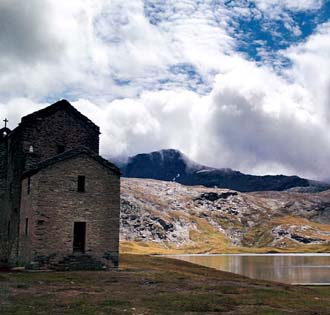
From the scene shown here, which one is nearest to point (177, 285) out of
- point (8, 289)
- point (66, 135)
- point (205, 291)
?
point (205, 291)

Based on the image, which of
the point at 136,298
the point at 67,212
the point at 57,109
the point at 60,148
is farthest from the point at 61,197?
the point at 136,298

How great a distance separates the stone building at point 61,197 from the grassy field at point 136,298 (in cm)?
802

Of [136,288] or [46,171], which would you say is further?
[46,171]

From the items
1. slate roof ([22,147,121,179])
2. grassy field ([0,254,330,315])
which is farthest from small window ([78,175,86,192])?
grassy field ([0,254,330,315])

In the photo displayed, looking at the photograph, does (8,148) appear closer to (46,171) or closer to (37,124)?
(37,124)

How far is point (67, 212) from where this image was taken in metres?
48.1

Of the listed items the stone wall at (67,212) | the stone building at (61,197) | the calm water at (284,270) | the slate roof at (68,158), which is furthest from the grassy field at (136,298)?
the calm water at (284,270)

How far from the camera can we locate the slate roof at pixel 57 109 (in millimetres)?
53656

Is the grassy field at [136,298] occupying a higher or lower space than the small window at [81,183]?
lower

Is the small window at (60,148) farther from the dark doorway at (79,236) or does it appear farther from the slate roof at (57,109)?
the dark doorway at (79,236)

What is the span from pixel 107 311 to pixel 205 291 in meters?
10.3

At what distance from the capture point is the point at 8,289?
31.4 meters

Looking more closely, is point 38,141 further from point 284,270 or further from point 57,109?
point 284,270

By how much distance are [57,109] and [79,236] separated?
46.7 ft
